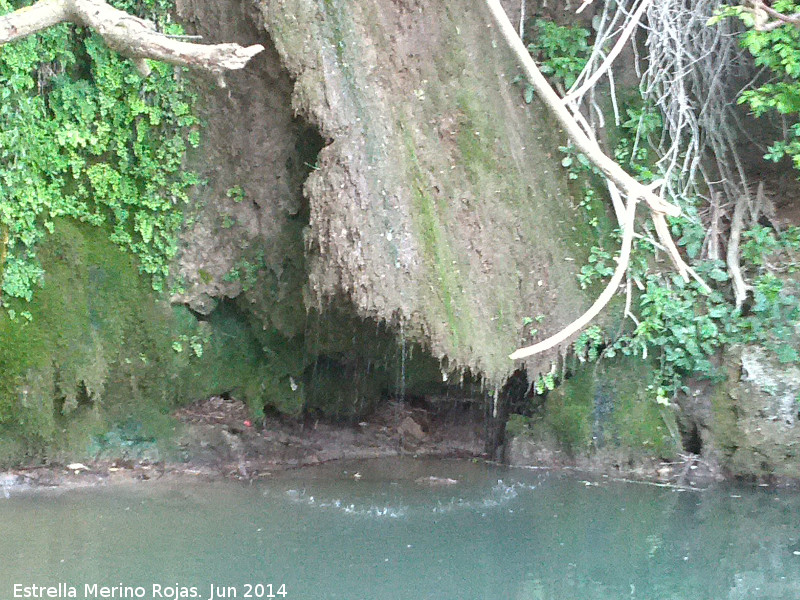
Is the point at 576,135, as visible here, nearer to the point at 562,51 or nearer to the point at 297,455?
the point at 562,51

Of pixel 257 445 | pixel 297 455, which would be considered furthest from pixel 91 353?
pixel 297 455

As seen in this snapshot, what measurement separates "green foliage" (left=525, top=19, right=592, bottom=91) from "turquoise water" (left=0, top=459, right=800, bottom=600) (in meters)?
3.30

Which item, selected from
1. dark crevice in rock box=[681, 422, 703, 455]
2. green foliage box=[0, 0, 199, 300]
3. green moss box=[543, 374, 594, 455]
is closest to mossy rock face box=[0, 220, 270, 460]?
green foliage box=[0, 0, 199, 300]

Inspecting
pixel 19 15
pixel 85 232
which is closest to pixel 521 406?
pixel 85 232

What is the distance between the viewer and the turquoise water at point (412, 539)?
4.70 metres

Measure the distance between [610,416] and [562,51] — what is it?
10.0 feet

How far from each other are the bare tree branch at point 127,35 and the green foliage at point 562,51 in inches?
129

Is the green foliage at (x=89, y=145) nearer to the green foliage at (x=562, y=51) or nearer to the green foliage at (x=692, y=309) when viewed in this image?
the green foliage at (x=562, y=51)

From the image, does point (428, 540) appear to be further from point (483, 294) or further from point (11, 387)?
point (11, 387)

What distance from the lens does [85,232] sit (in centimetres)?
673

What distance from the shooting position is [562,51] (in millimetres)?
7336

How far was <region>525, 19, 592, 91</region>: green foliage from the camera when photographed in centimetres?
725

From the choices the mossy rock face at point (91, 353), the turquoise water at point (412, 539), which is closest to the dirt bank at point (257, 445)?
the mossy rock face at point (91, 353)

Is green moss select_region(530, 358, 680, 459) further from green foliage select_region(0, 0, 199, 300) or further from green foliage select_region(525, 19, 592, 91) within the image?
green foliage select_region(0, 0, 199, 300)
